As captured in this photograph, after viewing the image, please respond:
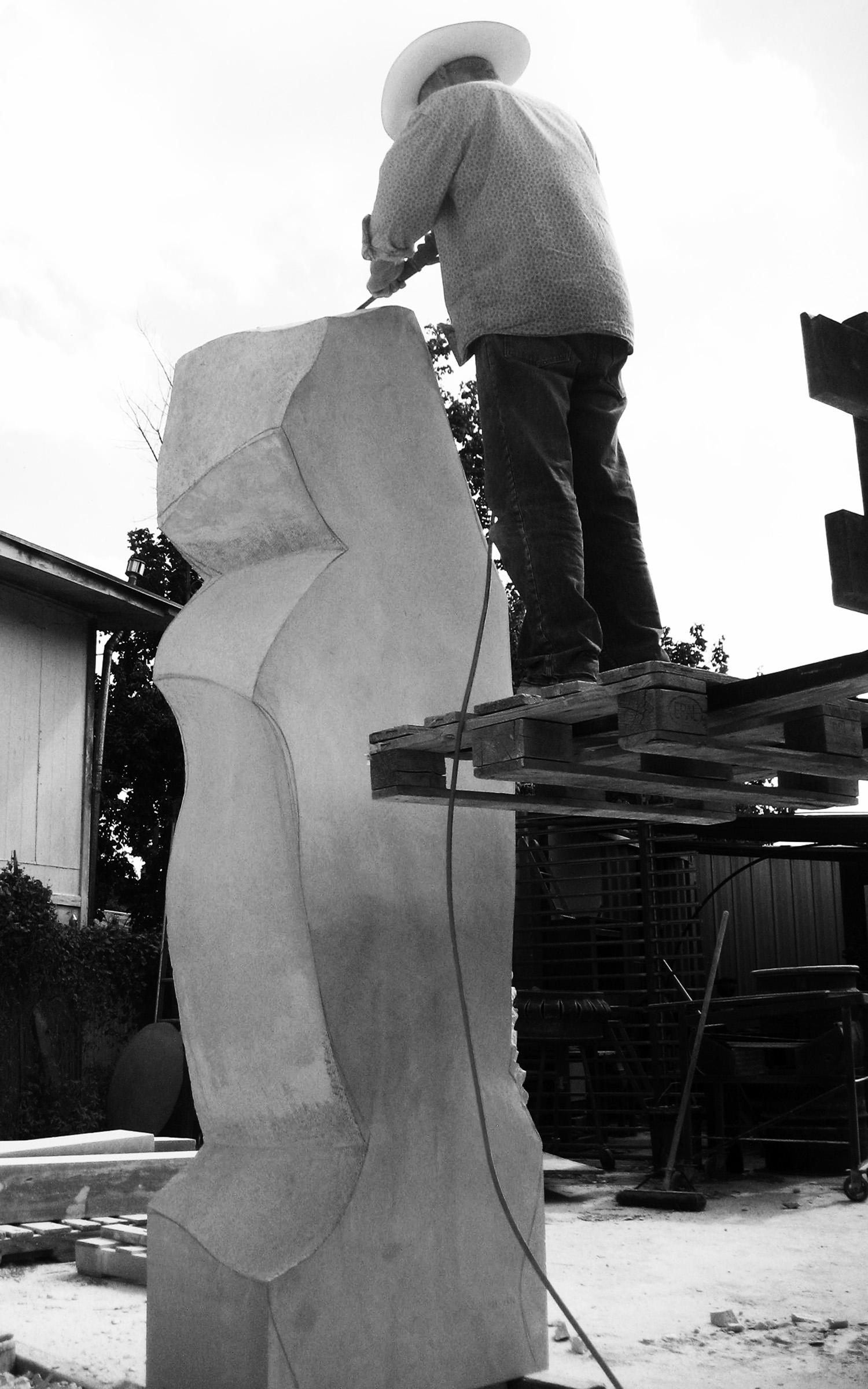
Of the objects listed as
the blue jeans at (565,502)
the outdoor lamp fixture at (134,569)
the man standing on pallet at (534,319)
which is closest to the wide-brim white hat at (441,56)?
the man standing on pallet at (534,319)

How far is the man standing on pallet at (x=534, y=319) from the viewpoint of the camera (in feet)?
12.3

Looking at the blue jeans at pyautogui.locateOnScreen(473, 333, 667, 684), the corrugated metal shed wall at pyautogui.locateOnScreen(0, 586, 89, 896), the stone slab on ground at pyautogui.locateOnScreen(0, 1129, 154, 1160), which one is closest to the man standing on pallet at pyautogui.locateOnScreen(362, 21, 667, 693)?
the blue jeans at pyautogui.locateOnScreen(473, 333, 667, 684)

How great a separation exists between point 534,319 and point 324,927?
1.88 meters

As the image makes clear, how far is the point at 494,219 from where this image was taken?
393 cm

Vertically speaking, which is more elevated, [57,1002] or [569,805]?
[569,805]

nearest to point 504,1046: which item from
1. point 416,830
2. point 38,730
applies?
point 416,830

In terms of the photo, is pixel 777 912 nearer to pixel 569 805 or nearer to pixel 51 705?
pixel 51 705

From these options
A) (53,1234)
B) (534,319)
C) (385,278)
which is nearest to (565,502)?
(534,319)

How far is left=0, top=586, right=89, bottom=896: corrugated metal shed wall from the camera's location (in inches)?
468

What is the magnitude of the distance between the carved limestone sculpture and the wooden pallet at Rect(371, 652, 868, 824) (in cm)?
19

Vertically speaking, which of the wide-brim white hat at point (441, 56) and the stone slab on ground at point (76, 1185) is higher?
the wide-brim white hat at point (441, 56)

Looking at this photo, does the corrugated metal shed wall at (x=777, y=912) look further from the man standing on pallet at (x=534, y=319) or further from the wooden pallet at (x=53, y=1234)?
the man standing on pallet at (x=534, y=319)

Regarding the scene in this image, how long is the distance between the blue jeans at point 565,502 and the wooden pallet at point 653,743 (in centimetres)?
38

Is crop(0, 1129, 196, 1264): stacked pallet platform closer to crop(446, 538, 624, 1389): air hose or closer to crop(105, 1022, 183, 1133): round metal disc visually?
crop(446, 538, 624, 1389): air hose
